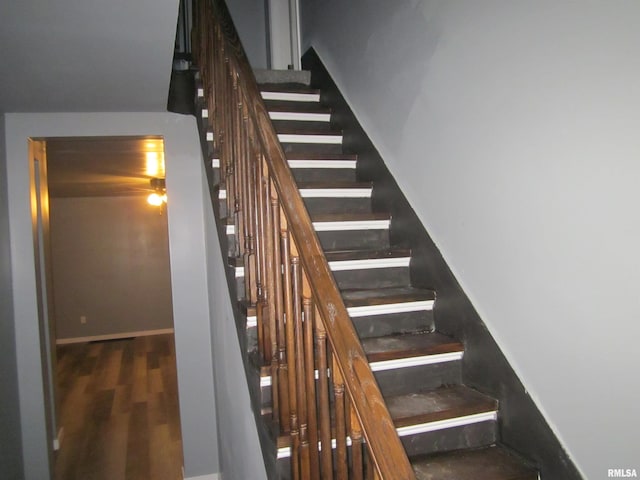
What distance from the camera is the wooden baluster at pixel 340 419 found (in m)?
1.04

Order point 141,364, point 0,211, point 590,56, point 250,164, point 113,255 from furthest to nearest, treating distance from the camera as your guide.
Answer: point 113,255 < point 141,364 < point 0,211 < point 250,164 < point 590,56

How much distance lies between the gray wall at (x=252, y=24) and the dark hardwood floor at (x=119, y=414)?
448 centimetres

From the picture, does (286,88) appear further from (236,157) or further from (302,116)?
(236,157)

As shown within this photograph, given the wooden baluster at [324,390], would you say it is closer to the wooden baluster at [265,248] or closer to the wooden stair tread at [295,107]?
the wooden baluster at [265,248]

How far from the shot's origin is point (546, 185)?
1.62 meters

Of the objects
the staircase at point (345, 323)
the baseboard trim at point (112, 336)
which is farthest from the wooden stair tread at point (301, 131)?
the baseboard trim at point (112, 336)

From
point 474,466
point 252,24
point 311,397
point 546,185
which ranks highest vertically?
point 252,24

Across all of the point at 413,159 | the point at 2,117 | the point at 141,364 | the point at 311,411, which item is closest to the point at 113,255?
the point at 141,364

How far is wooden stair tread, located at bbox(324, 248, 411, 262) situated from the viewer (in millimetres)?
2398

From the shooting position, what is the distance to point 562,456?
156 centimetres

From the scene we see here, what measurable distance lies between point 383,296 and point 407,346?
306mm

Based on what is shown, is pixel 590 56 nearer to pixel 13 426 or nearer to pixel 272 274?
pixel 272 274

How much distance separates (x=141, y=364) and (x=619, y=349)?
22.3ft

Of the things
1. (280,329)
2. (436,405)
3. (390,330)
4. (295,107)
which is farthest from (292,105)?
(436,405)
